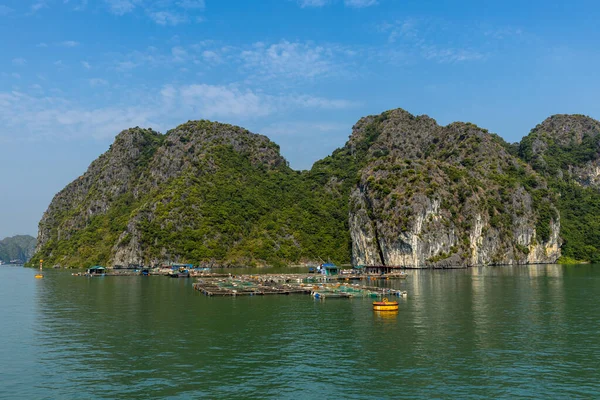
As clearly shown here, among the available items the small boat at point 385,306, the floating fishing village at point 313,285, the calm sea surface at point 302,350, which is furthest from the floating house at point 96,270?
the small boat at point 385,306

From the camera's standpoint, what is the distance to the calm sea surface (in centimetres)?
3228

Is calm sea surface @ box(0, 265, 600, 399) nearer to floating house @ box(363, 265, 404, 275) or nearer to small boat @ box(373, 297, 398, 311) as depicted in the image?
small boat @ box(373, 297, 398, 311)

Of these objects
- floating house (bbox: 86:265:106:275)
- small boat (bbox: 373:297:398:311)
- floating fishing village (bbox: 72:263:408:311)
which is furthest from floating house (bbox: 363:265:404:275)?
floating house (bbox: 86:265:106:275)

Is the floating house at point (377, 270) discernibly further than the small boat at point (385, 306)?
Answer: Yes

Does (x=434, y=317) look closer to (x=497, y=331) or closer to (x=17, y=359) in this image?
(x=497, y=331)

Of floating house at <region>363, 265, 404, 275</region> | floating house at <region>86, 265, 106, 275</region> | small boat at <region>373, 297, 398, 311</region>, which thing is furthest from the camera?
floating house at <region>86, 265, 106, 275</region>

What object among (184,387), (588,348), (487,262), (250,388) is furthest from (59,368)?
(487,262)


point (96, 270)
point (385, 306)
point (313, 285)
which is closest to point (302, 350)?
point (385, 306)

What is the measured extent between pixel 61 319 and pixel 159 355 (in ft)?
91.0

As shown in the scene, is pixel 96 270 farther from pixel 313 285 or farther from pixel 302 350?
pixel 302 350

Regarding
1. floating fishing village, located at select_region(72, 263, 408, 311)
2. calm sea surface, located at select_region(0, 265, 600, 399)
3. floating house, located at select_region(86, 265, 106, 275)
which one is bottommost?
calm sea surface, located at select_region(0, 265, 600, 399)

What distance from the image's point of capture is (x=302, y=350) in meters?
42.5

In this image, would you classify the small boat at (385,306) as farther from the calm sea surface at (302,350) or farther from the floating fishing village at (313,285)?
the calm sea surface at (302,350)

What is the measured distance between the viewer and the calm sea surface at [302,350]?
32.3m
